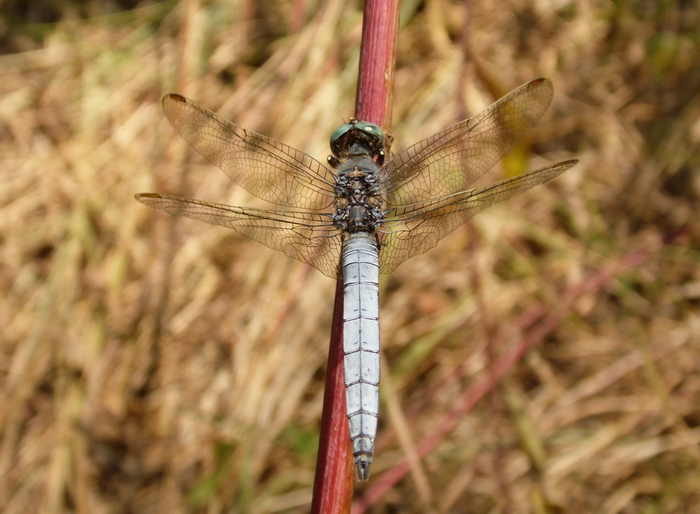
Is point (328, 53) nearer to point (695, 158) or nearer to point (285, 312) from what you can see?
point (285, 312)

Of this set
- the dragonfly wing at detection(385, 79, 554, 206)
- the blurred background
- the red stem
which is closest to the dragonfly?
the dragonfly wing at detection(385, 79, 554, 206)

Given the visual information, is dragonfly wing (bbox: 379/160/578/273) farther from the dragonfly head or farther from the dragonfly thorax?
the dragonfly head

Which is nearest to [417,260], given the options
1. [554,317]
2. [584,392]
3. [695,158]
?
[554,317]

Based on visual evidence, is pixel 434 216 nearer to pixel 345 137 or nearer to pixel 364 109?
pixel 345 137

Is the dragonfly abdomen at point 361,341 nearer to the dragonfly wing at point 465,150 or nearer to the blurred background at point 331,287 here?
the dragonfly wing at point 465,150

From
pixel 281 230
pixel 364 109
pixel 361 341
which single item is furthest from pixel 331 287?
pixel 364 109

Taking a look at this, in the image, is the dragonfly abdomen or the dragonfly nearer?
the dragonfly abdomen
